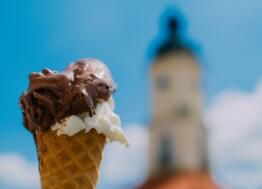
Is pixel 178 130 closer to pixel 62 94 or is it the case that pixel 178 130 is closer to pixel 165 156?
pixel 165 156

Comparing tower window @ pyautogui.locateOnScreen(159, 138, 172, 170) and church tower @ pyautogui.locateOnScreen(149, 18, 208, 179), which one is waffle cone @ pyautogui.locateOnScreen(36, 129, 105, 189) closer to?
church tower @ pyautogui.locateOnScreen(149, 18, 208, 179)

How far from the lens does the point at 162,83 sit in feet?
63.5

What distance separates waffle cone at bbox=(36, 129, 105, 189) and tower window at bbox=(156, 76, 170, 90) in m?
17.4

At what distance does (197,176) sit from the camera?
17422mm

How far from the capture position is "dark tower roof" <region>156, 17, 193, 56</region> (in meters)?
20.6

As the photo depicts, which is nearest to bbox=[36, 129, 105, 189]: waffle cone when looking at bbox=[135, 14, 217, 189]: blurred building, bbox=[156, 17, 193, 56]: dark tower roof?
bbox=[135, 14, 217, 189]: blurred building

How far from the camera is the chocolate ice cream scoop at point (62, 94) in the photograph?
5.64 ft

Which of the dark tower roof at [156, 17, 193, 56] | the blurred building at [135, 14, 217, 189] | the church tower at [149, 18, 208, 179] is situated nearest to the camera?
the blurred building at [135, 14, 217, 189]

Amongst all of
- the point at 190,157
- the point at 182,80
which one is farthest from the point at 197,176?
the point at 182,80

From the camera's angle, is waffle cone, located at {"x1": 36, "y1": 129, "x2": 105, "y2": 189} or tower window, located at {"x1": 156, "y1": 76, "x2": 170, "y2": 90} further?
tower window, located at {"x1": 156, "y1": 76, "x2": 170, "y2": 90}

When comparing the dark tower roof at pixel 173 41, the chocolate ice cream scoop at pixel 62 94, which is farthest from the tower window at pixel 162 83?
the chocolate ice cream scoop at pixel 62 94

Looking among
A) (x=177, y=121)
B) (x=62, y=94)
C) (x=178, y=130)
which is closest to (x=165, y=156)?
(x=178, y=130)

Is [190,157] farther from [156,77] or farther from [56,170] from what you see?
[56,170]

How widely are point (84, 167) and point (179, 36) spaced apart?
19512 mm
